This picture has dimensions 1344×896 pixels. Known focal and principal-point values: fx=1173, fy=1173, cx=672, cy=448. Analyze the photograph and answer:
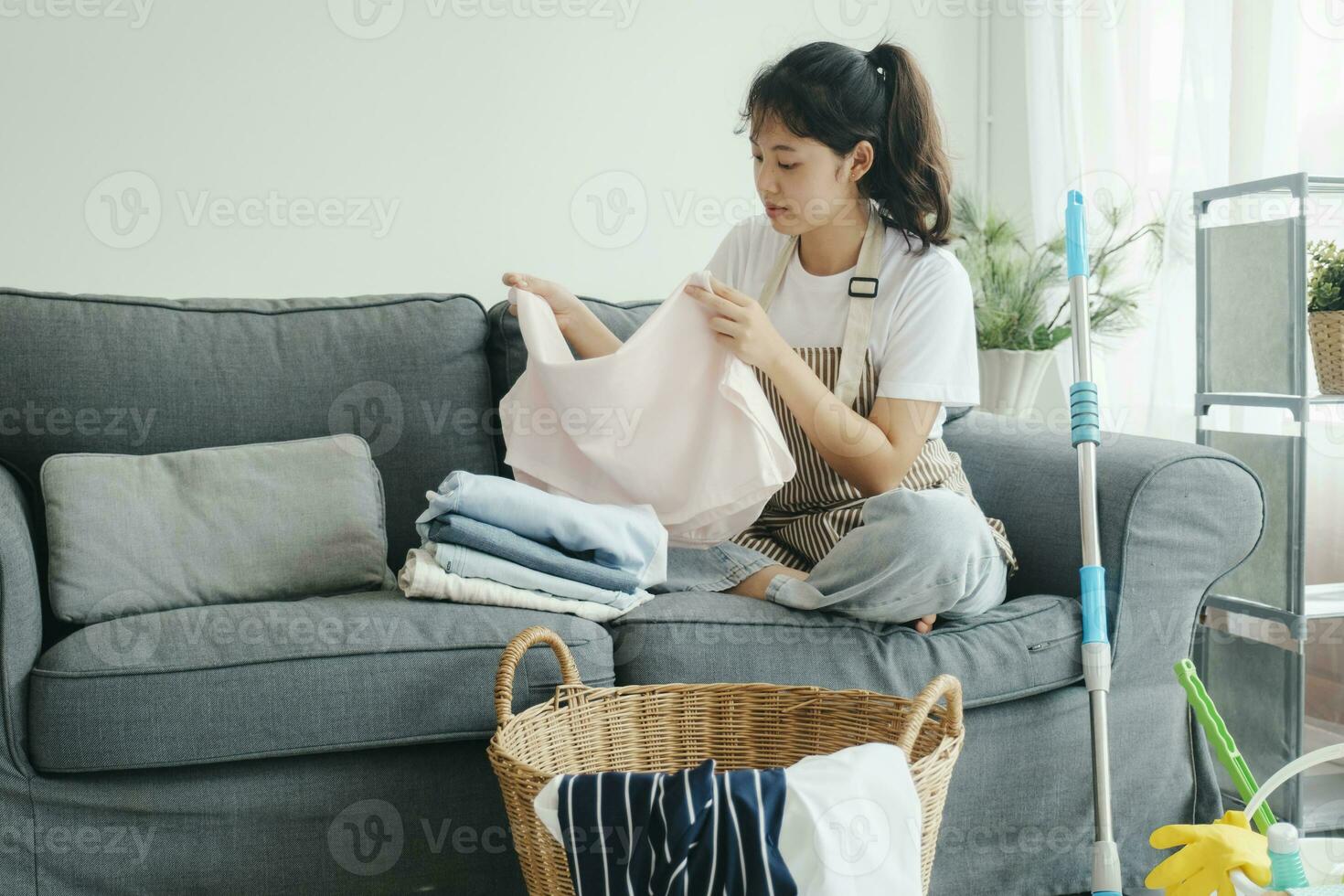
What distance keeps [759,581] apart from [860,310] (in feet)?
1.47

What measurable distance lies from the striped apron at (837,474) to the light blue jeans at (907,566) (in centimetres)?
15

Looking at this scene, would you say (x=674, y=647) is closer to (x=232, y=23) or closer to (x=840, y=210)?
(x=840, y=210)

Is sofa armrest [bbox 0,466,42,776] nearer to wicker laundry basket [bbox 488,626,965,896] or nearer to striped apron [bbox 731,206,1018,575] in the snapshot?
wicker laundry basket [bbox 488,626,965,896]

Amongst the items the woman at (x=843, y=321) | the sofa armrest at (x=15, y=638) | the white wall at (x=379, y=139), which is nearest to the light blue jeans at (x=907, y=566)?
the woman at (x=843, y=321)

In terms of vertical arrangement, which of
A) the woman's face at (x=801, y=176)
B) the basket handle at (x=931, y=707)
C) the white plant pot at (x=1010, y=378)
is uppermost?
the woman's face at (x=801, y=176)

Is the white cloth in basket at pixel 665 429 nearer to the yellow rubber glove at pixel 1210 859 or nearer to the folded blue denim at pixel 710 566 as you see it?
the folded blue denim at pixel 710 566

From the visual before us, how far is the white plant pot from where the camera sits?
2668 millimetres

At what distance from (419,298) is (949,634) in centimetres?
109

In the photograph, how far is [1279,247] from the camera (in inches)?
75.9

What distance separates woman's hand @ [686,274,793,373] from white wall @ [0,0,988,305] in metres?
1.34

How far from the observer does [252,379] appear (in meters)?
1.89

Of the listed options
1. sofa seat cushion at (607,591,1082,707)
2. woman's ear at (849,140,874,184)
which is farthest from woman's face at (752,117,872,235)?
sofa seat cushion at (607,591,1082,707)

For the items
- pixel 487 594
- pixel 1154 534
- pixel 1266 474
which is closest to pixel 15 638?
pixel 487 594

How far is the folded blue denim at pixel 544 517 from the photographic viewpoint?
61.6 inches
